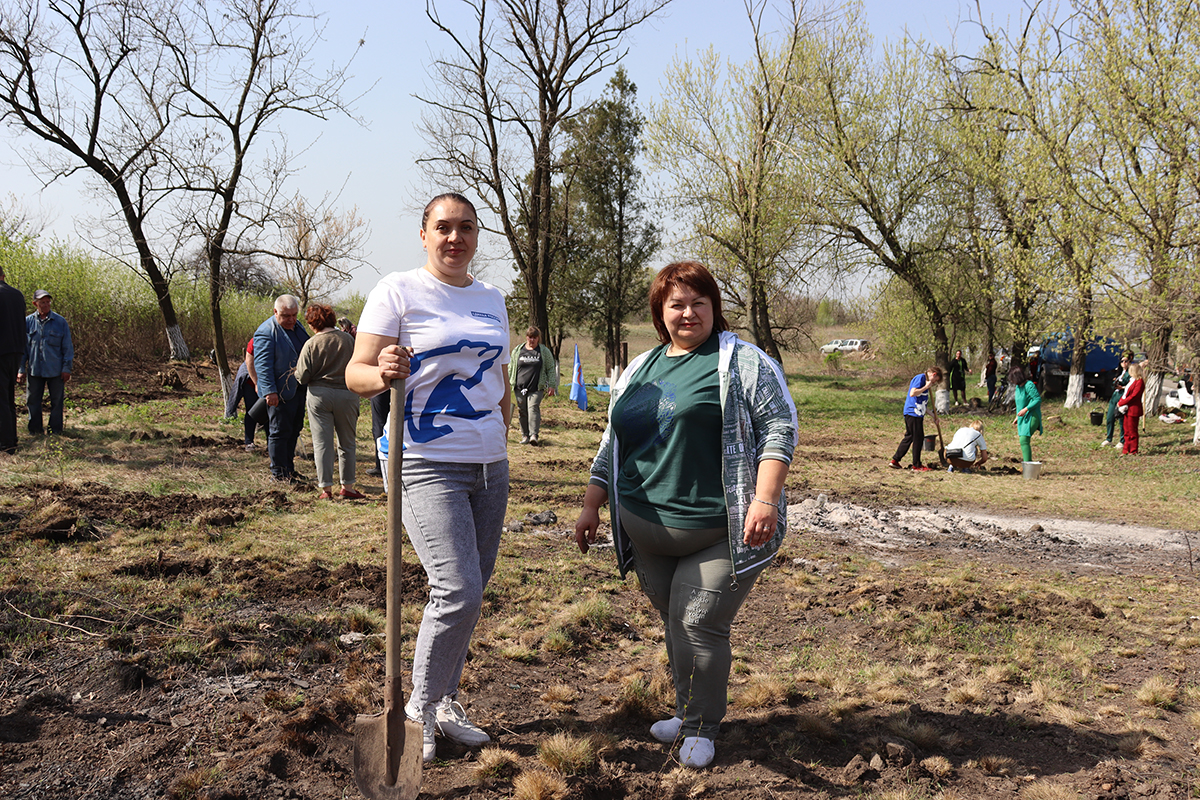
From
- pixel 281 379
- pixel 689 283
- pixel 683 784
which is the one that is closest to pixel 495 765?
pixel 683 784

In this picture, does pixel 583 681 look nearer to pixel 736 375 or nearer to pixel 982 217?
pixel 736 375

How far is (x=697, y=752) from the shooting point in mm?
2980

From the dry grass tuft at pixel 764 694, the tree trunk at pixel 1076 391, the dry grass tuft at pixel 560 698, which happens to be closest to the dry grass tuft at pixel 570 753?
the dry grass tuft at pixel 560 698

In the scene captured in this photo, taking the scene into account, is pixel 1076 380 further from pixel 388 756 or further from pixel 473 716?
pixel 388 756

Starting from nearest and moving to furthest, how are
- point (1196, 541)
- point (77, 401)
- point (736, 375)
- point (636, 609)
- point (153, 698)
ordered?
1. point (736, 375)
2. point (153, 698)
3. point (636, 609)
4. point (1196, 541)
5. point (77, 401)

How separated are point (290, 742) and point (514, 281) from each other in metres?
34.1

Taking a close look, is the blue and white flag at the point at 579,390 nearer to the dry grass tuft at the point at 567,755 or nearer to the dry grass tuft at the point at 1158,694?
the dry grass tuft at the point at 1158,694

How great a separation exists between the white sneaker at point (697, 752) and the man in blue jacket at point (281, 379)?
6.12 m

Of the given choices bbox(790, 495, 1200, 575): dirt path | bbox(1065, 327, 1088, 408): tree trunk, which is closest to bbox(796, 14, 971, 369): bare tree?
bbox(1065, 327, 1088, 408): tree trunk

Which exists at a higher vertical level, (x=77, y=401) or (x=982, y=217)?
(x=982, y=217)

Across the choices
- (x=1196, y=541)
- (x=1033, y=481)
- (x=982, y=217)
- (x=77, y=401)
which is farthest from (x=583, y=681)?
(x=982, y=217)

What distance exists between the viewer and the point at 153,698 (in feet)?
11.0

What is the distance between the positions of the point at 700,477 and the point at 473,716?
5.18 feet

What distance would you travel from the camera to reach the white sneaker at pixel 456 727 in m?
3.09
